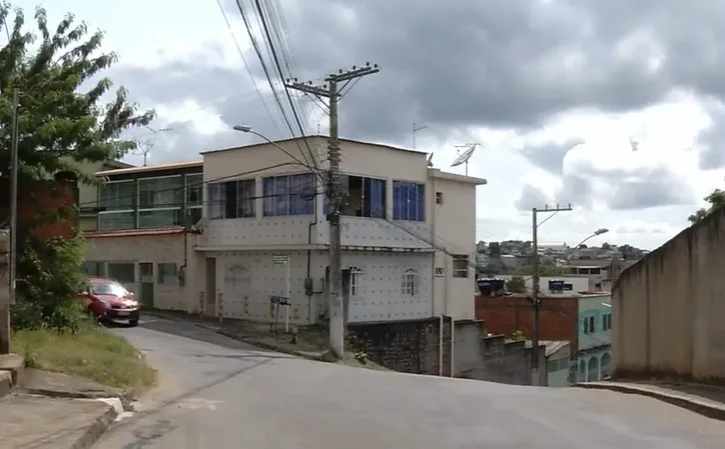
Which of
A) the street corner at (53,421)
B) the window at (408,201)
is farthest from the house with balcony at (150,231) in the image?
the street corner at (53,421)

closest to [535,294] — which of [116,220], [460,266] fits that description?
[460,266]

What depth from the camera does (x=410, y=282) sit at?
35938 millimetres

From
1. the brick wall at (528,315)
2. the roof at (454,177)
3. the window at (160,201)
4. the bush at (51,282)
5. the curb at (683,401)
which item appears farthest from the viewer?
the brick wall at (528,315)

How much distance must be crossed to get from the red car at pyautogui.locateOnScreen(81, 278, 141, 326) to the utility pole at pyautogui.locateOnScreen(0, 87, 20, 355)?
469 inches

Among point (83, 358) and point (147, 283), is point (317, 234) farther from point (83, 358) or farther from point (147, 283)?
point (83, 358)

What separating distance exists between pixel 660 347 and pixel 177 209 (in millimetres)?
27099

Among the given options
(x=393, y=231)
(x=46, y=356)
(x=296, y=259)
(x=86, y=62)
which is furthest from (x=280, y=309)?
(x=46, y=356)

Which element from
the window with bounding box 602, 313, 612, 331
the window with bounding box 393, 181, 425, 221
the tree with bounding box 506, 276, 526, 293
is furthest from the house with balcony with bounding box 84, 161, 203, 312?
the tree with bounding box 506, 276, 526, 293

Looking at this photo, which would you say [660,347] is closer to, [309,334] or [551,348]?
[309,334]

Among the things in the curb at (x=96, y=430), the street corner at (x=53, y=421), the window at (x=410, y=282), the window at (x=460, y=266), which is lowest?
the curb at (x=96, y=430)

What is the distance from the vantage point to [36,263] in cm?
1694

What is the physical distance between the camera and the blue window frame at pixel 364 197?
3325cm

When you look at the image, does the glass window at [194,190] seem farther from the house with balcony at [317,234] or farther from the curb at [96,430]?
the curb at [96,430]

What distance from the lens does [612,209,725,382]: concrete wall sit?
49.1 ft
